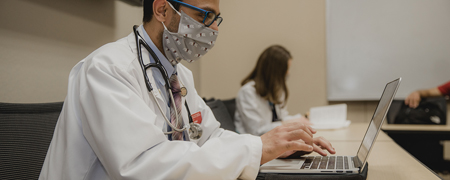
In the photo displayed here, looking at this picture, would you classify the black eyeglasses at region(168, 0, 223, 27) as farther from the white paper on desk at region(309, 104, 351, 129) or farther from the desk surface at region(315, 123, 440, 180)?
the white paper on desk at region(309, 104, 351, 129)

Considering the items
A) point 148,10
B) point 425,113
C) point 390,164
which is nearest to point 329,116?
point 425,113

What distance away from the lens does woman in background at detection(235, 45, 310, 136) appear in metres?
2.69

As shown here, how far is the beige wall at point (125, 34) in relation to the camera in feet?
4.37

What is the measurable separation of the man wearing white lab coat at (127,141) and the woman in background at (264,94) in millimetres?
1745

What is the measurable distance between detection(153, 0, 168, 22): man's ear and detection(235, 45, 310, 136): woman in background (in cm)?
173

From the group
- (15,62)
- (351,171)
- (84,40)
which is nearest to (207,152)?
(351,171)

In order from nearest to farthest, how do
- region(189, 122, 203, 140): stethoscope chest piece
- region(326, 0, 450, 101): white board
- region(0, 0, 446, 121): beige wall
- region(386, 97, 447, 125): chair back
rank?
region(189, 122, 203, 140): stethoscope chest piece → region(0, 0, 446, 121): beige wall → region(386, 97, 447, 125): chair back → region(326, 0, 450, 101): white board

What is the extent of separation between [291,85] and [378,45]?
1.05 meters

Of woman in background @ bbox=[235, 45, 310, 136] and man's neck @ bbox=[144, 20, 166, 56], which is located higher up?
man's neck @ bbox=[144, 20, 166, 56]

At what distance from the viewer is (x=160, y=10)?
1036 mm

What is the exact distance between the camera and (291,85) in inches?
148

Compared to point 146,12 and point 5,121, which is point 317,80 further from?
point 5,121

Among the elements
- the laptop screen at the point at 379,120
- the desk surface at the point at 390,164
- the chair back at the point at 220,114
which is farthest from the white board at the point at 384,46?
the laptop screen at the point at 379,120

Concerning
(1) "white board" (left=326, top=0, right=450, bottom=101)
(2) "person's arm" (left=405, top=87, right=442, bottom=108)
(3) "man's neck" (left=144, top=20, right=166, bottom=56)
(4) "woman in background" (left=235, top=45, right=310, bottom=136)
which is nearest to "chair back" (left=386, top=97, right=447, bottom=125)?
(2) "person's arm" (left=405, top=87, right=442, bottom=108)
